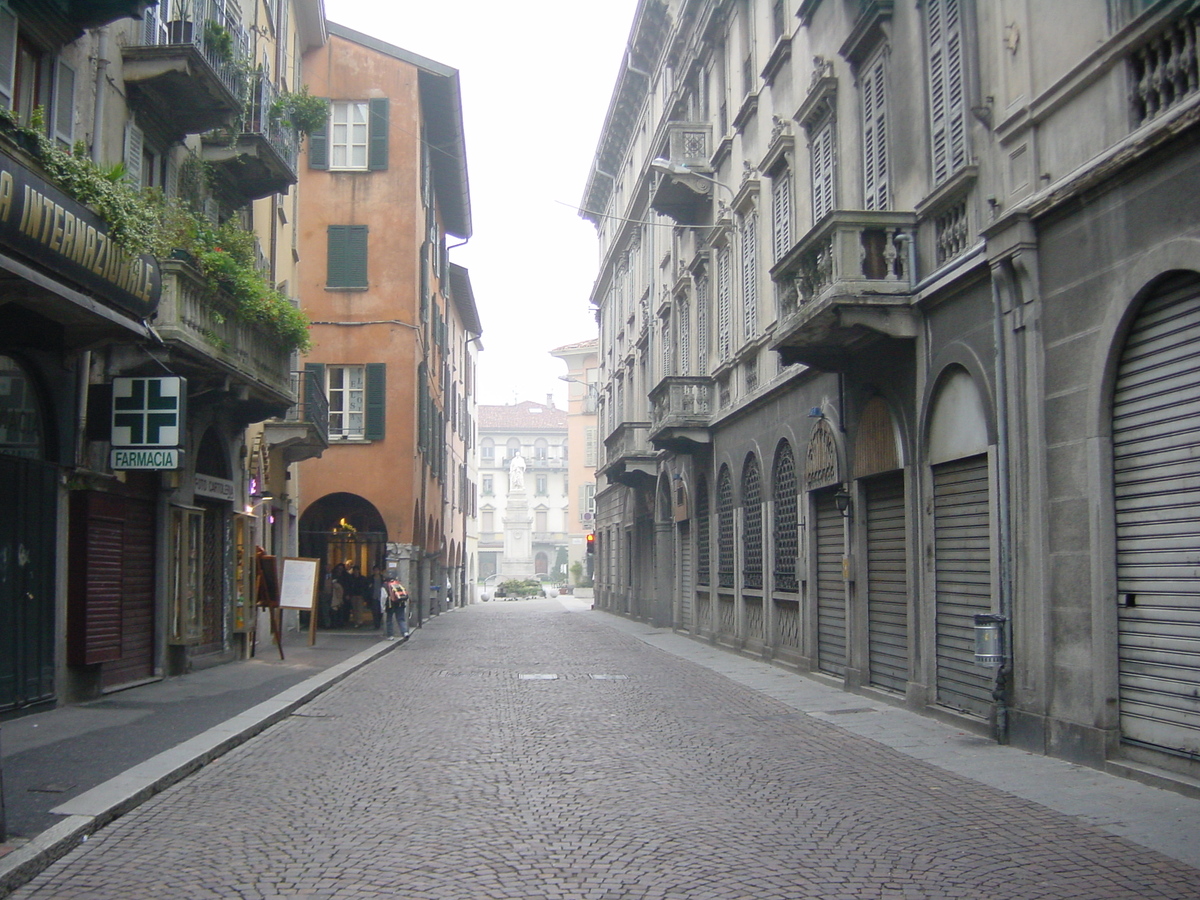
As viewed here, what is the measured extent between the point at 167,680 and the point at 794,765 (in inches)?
398

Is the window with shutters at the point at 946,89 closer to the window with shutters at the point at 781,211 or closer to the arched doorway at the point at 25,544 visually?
the window with shutters at the point at 781,211

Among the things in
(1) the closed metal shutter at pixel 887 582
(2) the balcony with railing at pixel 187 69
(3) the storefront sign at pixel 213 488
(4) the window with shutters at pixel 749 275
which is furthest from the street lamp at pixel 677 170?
(1) the closed metal shutter at pixel 887 582

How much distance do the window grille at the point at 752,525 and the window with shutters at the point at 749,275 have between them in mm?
2348

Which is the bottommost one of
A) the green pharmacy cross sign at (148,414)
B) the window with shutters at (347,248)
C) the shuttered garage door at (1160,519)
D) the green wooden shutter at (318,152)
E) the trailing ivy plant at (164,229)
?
the shuttered garage door at (1160,519)

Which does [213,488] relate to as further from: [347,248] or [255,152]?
[347,248]

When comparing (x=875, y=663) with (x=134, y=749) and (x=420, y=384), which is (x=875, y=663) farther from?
(x=420, y=384)

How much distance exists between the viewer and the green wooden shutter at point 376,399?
3155cm

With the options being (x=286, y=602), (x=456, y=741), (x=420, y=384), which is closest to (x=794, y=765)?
(x=456, y=741)

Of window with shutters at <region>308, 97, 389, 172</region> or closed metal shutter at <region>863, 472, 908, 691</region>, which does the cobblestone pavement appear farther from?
window with shutters at <region>308, 97, 389, 172</region>

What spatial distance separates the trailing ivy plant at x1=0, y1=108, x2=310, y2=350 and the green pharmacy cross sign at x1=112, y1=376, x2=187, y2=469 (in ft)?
4.89

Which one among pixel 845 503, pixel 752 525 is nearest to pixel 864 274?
pixel 845 503

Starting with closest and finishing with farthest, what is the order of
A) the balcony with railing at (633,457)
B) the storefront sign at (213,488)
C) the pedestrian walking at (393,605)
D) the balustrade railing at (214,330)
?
the balustrade railing at (214,330) → the storefront sign at (213,488) → the pedestrian walking at (393,605) → the balcony with railing at (633,457)

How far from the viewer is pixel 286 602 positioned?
22406mm

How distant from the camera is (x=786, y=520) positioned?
20.2m
